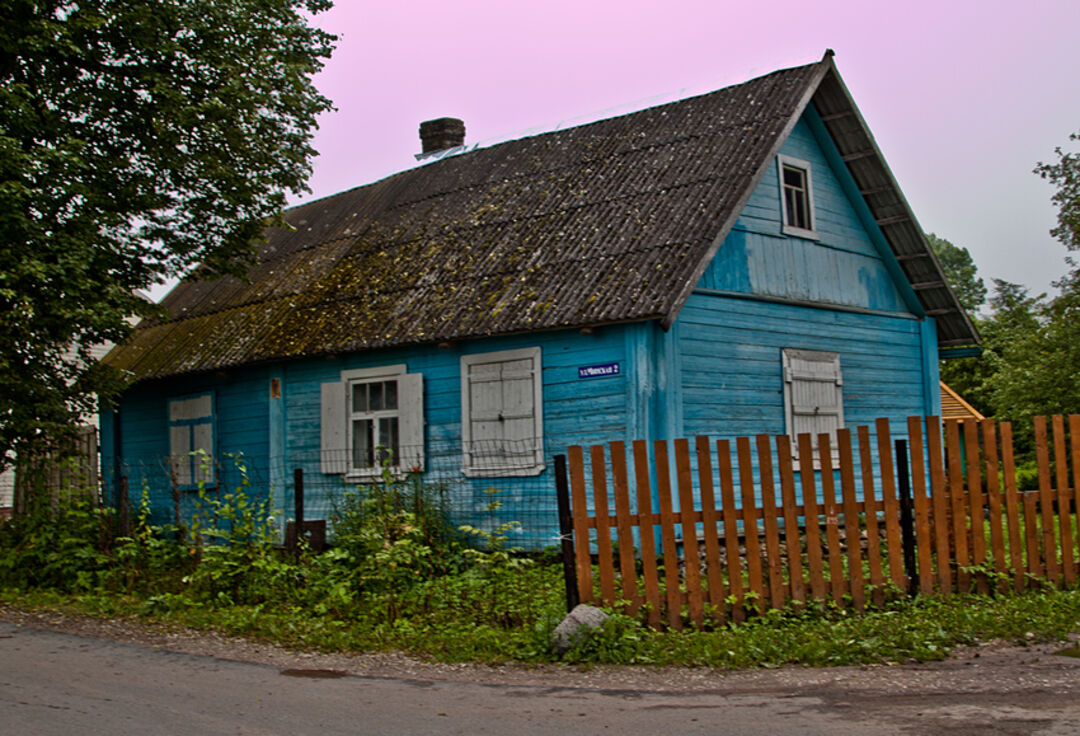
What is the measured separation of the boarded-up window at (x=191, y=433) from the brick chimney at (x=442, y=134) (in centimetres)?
705

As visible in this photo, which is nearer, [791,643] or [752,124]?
[791,643]

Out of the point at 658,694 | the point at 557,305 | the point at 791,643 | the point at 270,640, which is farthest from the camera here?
the point at 557,305

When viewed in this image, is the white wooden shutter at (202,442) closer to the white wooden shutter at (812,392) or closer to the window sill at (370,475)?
the window sill at (370,475)

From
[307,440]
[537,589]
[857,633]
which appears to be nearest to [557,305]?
[537,589]

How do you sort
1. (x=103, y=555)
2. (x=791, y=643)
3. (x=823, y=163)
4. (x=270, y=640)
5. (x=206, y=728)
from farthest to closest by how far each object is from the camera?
(x=823, y=163) < (x=103, y=555) < (x=270, y=640) < (x=791, y=643) < (x=206, y=728)

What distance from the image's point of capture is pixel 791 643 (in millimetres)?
7324

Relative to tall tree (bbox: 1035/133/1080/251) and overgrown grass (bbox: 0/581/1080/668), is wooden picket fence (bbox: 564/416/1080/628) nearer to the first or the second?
overgrown grass (bbox: 0/581/1080/668)

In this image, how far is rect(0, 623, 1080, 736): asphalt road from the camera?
219 inches

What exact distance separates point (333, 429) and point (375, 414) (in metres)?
0.73

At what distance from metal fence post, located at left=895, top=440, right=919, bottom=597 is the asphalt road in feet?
5.27

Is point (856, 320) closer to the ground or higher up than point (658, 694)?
higher up

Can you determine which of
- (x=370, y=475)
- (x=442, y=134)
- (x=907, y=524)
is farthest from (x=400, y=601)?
(x=442, y=134)

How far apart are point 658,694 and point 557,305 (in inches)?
256

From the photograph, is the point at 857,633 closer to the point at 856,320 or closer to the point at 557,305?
the point at 557,305
